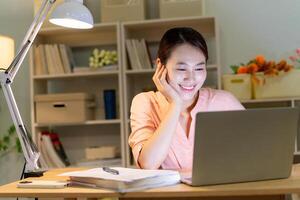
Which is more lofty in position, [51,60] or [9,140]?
[51,60]

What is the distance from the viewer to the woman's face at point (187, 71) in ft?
5.19

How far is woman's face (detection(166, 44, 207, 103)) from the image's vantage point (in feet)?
5.19

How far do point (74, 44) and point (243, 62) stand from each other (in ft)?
4.33

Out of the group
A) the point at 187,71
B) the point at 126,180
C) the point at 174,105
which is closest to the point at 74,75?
the point at 187,71

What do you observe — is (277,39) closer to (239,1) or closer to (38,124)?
(239,1)

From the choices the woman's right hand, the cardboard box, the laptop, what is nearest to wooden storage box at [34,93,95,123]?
the cardboard box

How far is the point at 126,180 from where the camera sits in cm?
101

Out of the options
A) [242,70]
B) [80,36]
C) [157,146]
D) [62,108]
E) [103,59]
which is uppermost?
[80,36]

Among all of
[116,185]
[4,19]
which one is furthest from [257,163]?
[4,19]

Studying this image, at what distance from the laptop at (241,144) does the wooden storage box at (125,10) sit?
6.66ft

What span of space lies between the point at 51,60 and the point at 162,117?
1.61m

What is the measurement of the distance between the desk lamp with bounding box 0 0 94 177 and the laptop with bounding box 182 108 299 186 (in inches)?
28.4

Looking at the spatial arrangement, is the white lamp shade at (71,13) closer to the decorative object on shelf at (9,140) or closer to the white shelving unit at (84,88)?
the white shelving unit at (84,88)

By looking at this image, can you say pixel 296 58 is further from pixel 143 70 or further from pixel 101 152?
pixel 101 152
